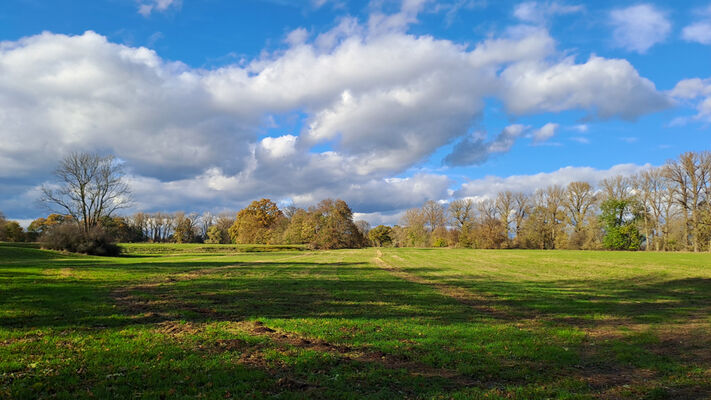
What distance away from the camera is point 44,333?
8945 millimetres

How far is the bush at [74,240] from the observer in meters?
42.1

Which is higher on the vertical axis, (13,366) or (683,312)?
(13,366)

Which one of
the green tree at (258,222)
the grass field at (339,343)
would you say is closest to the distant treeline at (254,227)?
the green tree at (258,222)

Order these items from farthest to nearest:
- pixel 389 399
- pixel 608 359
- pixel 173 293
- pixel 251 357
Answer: pixel 173 293 < pixel 608 359 < pixel 251 357 < pixel 389 399

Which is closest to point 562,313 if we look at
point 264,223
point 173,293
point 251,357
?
point 251,357

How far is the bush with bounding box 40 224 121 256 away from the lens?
1656 inches

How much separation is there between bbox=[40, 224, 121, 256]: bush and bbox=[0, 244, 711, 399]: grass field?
96.8 ft

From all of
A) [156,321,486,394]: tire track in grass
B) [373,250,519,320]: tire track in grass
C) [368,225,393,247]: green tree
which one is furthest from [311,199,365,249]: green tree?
[156,321,486,394]: tire track in grass

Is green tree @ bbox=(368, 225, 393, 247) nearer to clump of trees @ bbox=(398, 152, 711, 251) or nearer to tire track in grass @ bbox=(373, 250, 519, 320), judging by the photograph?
clump of trees @ bbox=(398, 152, 711, 251)

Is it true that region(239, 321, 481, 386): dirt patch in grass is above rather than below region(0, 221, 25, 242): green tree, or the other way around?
below

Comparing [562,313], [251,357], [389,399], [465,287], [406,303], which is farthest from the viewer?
[465,287]

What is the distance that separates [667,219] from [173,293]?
8714cm

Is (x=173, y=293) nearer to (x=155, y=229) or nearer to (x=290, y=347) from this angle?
(x=290, y=347)

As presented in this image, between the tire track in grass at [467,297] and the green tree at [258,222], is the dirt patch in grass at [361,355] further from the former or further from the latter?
the green tree at [258,222]
